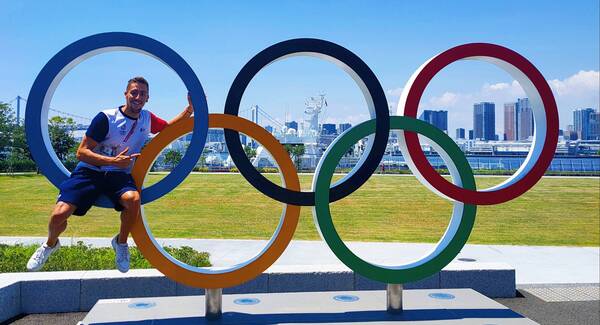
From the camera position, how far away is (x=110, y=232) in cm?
1346

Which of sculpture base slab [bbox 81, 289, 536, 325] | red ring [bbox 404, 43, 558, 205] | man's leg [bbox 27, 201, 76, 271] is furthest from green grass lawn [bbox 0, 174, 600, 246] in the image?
man's leg [bbox 27, 201, 76, 271]

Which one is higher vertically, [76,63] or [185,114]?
[76,63]

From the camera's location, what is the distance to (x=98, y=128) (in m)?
5.21

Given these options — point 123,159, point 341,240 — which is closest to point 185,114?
point 123,159

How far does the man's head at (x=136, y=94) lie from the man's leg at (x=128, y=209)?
91 centimetres

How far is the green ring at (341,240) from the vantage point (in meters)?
5.72

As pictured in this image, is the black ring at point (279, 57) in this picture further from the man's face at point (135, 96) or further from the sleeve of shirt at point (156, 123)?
the man's face at point (135, 96)

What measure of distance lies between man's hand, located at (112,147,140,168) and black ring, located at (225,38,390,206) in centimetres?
102

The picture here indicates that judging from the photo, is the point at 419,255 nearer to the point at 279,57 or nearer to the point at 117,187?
the point at 279,57

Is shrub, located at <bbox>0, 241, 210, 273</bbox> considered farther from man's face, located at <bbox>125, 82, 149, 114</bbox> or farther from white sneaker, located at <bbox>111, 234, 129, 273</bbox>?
man's face, located at <bbox>125, 82, 149, 114</bbox>

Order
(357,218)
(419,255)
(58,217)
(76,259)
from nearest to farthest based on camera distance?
(58,217) < (76,259) < (419,255) < (357,218)

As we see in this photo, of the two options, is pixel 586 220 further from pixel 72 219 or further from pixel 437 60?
pixel 72 219

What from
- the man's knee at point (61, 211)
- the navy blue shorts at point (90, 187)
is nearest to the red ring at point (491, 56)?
the navy blue shorts at point (90, 187)

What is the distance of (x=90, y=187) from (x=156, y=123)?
98 centimetres
